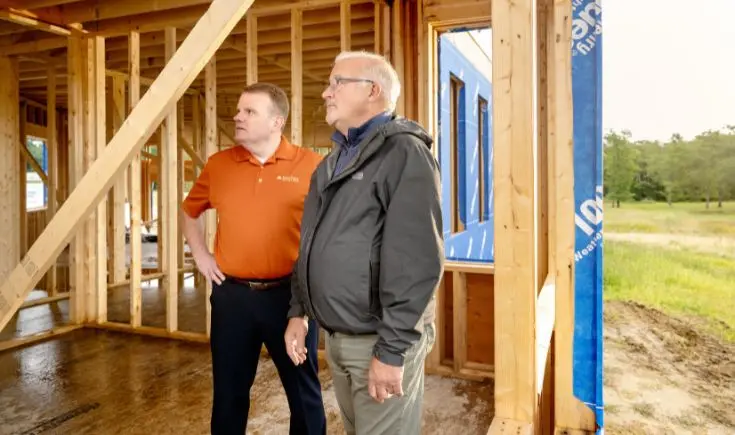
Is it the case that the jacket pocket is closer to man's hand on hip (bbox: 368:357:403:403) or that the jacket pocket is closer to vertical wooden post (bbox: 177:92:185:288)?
man's hand on hip (bbox: 368:357:403:403)

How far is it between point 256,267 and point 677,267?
37.0 ft

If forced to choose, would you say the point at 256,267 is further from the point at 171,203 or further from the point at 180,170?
the point at 180,170

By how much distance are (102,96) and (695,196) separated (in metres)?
12.6

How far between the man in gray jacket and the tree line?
506 inches

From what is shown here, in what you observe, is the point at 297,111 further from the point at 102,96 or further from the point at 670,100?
the point at 670,100

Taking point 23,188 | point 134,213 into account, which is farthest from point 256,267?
point 23,188

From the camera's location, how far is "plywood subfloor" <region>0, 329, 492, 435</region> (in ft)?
9.72

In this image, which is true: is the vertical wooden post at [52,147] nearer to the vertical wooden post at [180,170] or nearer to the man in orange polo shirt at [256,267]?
the vertical wooden post at [180,170]

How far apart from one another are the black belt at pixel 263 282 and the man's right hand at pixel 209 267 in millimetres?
66

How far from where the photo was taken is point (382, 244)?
1.33 m

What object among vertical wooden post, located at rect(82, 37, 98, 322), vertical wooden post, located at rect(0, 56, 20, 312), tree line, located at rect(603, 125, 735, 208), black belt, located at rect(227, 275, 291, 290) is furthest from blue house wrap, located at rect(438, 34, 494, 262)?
tree line, located at rect(603, 125, 735, 208)

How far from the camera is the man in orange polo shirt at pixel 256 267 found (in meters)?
2.09

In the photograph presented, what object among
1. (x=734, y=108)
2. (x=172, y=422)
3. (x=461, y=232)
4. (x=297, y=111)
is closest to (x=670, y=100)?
(x=734, y=108)

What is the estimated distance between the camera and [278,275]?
2.11 m
